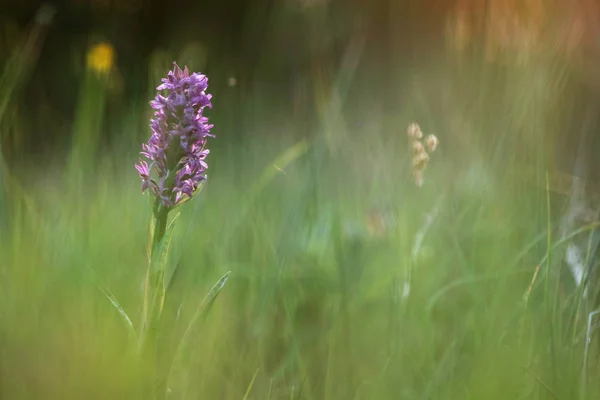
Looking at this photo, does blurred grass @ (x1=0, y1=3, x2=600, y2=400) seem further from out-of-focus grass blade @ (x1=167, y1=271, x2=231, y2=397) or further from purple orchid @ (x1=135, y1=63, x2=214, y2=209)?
purple orchid @ (x1=135, y1=63, x2=214, y2=209)

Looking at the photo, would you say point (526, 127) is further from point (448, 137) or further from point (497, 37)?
point (448, 137)

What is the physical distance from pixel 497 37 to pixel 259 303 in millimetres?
1015

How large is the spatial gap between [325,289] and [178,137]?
1.41 ft

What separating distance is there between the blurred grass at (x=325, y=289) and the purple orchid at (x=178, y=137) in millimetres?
165

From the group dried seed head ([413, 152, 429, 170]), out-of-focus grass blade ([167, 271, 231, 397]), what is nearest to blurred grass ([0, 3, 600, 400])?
out-of-focus grass blade ([167, 271, 231, 397])

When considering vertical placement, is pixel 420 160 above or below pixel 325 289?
above

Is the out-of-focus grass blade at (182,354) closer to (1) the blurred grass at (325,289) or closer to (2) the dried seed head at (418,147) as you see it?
(1) the blurred grass at (325,289)

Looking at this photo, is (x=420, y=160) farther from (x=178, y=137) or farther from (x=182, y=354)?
(x=182, y=354)

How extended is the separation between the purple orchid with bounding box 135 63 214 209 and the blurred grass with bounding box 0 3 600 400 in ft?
0.54

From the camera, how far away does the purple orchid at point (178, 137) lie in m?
0.85

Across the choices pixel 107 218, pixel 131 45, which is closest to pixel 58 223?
pixel 107 218

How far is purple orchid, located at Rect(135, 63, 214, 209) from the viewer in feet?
2.79

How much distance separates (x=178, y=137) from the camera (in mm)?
854

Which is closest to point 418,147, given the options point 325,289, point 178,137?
point 325,289
